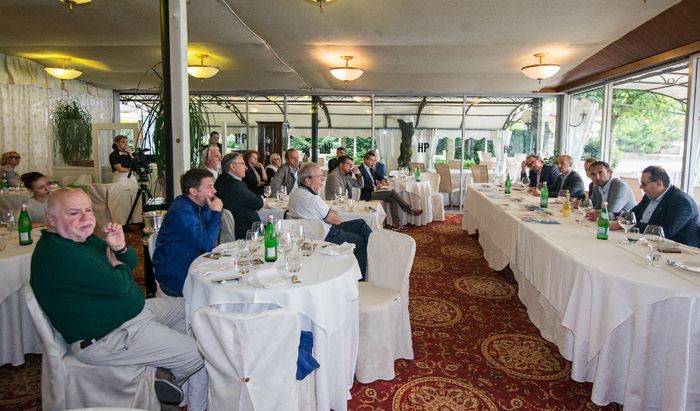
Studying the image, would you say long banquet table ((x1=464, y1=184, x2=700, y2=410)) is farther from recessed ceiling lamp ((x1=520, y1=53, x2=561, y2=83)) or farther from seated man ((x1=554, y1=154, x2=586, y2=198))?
recessed ceiling lamp ((x1=520, y1=53, x2=561, y2=83))

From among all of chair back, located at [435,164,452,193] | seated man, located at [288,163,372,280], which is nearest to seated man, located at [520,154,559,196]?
chair back, located at [435,164,452,193]

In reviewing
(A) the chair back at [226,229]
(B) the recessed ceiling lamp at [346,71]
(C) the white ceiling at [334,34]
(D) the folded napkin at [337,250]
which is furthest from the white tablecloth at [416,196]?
(D) the folded napkin at [337,250]

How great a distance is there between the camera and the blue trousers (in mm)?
4473

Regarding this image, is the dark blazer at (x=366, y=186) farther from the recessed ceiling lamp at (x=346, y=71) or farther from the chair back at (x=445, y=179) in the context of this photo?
the chair back at (x=445, y=179)

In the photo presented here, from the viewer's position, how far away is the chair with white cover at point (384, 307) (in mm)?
2906

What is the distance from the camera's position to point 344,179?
7125mm

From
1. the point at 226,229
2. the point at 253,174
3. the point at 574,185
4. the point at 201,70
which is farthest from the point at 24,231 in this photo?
the point at 574,185

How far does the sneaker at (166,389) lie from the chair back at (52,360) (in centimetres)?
41

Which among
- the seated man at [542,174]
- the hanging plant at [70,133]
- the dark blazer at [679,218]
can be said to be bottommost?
the dark blazer at [679,218]

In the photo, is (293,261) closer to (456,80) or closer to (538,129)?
(456,80)

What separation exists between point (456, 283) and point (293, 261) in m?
2.97

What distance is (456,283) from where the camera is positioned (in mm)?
5070

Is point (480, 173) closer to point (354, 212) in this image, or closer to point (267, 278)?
point (354, 212)

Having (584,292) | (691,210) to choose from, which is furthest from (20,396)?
(691,210)
